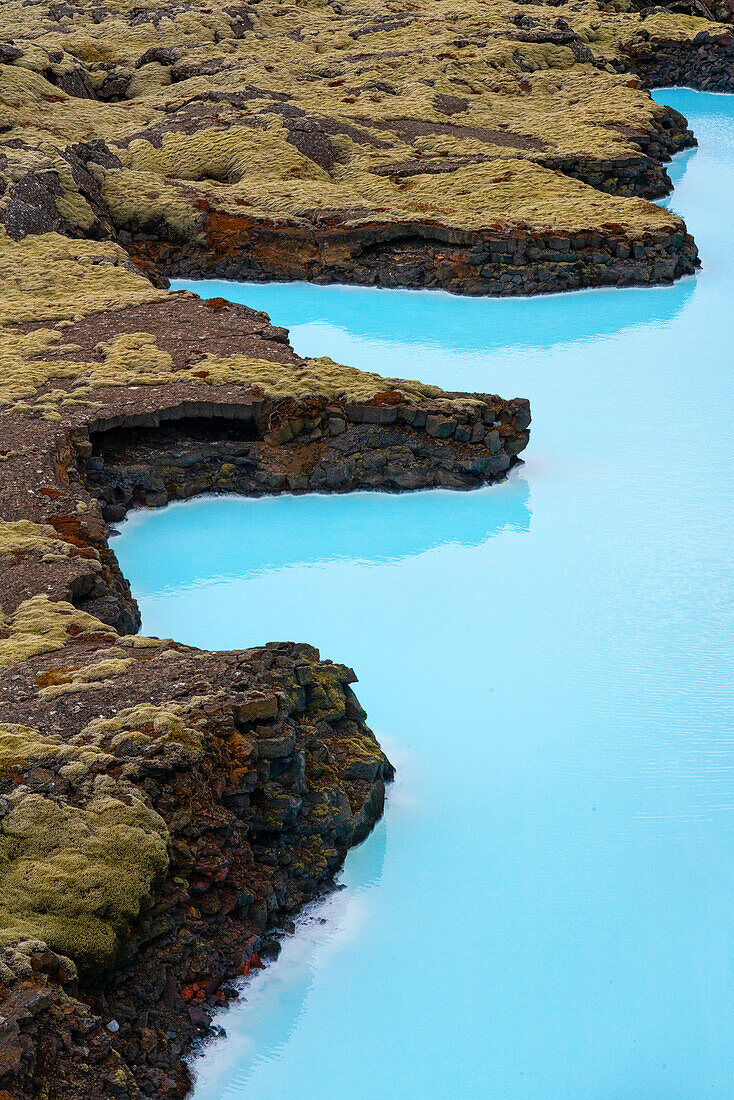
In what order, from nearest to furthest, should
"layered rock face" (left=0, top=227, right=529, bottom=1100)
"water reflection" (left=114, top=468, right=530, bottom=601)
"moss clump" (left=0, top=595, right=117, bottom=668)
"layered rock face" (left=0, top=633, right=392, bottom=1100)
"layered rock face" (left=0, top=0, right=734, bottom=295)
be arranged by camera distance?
"layered rock face" (left=0, top=633, right=392, bottom=1100) → "layered rock face" (left=0, top=227, right=529, bottom=1100) → "moss clump" (left=0, top=595, right=117, bottom=668) → "water reflection" (left=114, top=468, right=530, bottom=601) → "layered rock face" (left=0, top=0, right=734, bottom=295)

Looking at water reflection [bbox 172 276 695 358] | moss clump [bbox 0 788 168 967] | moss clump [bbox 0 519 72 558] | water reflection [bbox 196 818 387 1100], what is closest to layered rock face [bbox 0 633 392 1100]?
moss clump [bbox 0 788 168 967]

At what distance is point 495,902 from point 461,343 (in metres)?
20.7

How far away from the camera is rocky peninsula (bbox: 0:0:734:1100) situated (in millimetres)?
11070

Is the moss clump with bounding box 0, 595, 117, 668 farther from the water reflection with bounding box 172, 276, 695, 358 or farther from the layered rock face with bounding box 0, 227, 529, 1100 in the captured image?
the water reflection with bounding box 172, 276, 695, 358

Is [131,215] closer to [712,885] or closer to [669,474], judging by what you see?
[669,474]

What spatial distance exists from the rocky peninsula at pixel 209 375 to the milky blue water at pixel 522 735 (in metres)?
0.87

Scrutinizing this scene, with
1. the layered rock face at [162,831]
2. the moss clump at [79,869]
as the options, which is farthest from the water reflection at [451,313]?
the moss clump at [79,869]

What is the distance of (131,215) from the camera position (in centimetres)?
3712

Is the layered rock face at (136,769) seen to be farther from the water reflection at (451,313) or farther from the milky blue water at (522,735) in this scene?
the water reflection at (451,313)

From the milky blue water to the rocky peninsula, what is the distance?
0.87 metres

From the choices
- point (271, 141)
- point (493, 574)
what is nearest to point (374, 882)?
point (493, 574)

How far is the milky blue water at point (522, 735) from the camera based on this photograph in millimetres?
10875

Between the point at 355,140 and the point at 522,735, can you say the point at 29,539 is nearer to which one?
the point at 522,735

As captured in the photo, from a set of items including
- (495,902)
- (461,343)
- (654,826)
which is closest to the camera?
(495,902)
